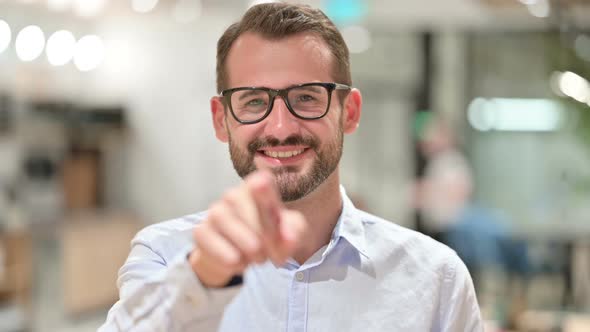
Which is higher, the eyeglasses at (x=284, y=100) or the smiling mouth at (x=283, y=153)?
the eyeglasses at (x=284, y=100)

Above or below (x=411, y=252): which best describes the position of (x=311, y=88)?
above

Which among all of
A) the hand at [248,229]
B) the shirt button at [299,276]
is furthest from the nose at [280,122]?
the hand at [248,229]

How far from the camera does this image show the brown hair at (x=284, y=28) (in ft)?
3.73

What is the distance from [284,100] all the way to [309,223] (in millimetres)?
233

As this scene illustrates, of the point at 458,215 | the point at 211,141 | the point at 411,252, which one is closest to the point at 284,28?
the point at 411,252

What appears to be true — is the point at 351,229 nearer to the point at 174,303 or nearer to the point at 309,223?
the point at 309,223

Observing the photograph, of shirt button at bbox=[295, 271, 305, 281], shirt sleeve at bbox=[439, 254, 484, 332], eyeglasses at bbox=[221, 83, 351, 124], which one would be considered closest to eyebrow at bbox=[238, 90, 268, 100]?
eyeglasses at bbox=[221, 83, 351, 124]

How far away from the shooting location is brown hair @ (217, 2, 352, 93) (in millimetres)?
1137

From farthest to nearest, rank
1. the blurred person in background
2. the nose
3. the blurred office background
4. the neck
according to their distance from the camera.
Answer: the blurred office background < the blurred person in background < the neck < the nose

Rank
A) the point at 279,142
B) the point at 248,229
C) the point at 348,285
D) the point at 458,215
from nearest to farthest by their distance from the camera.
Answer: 1. the point at 248,229
2. the point at 279,142
3. the point at 348,285
4. the point at 458,215

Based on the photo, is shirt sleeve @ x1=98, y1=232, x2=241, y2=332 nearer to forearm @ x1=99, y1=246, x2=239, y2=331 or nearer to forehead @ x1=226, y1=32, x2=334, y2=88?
forearm @ x1=99, y1=246, x2=239, y2=331

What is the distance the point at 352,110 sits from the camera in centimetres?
126

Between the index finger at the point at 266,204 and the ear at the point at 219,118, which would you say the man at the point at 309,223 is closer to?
the ear at the point at 219,118

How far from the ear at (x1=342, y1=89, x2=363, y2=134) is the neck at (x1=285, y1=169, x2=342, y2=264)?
0.09 m
